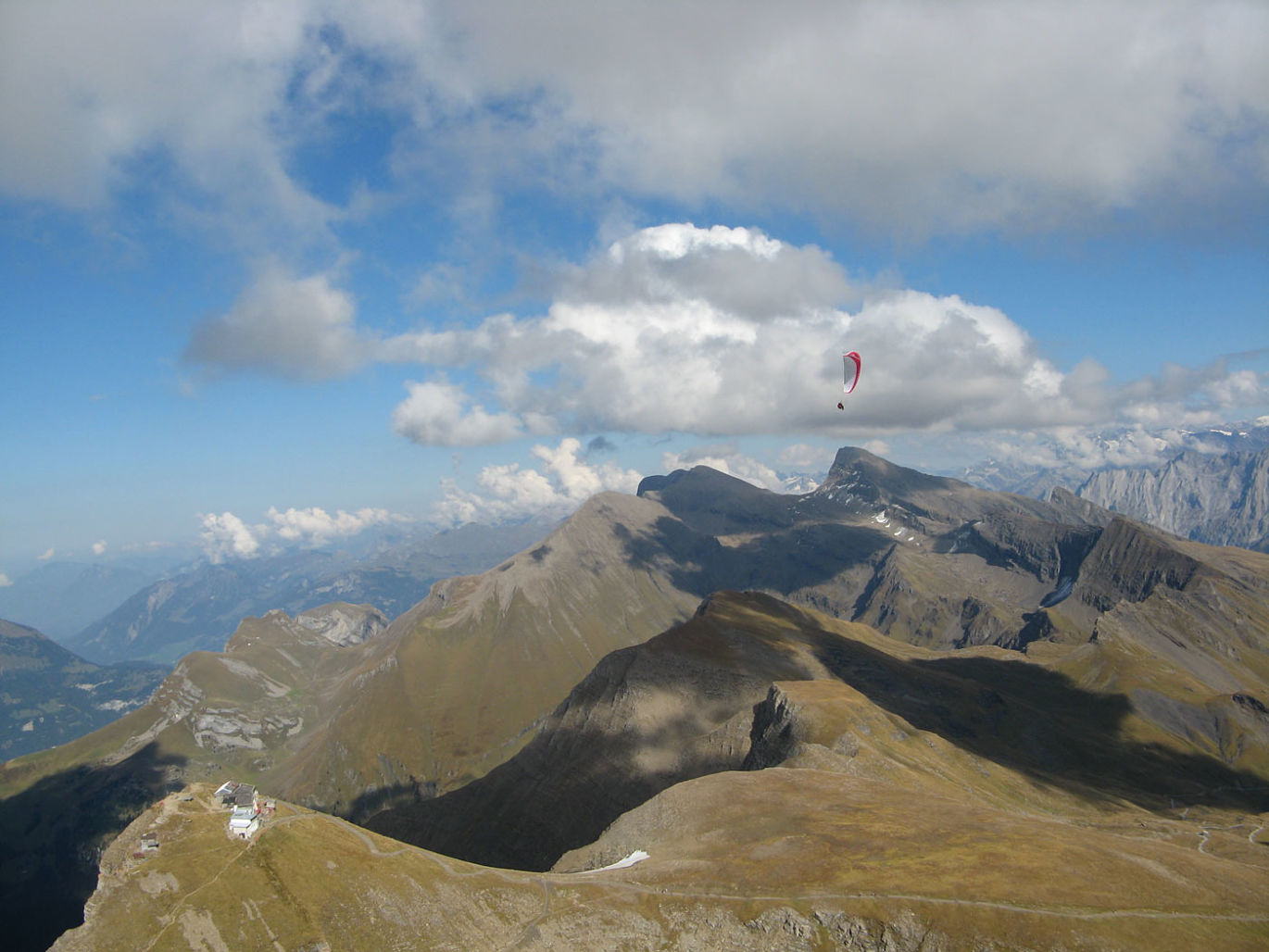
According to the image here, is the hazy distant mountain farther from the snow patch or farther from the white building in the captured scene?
the white building

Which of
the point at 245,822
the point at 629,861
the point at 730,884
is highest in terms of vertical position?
the point at 245,822

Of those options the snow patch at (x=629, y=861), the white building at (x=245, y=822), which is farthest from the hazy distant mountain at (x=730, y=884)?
the white building at (x=245, y=822)

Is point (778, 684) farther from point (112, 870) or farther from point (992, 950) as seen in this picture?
point (112, 870)

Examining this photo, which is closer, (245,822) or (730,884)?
(730,884)

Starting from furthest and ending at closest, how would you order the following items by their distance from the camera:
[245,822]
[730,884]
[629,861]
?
[629,861] < [245,822] < [730,884]

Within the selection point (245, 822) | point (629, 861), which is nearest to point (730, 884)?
point (629, 861)

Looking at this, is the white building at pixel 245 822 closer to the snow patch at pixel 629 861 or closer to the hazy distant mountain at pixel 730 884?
the hazy distant mountain at pixel 730 884

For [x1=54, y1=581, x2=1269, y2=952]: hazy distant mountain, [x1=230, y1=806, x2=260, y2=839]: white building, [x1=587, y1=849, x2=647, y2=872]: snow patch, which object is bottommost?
[x1=587, y1=849, x2=647, y2=872]: snow patch

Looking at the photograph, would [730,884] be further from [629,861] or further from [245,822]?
[245,822]

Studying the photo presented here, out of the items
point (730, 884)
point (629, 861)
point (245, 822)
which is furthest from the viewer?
point (629, 861)

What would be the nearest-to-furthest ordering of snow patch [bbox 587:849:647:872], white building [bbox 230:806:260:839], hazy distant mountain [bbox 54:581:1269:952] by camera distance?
hazy distant mountain [bbox 54:581:1269:952]
white building [bbox 230:806:260:839]
snow patch [bbox 587:849:647:872]

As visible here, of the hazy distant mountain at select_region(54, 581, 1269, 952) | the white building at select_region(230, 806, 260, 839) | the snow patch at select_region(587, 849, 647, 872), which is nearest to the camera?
the hazy distant mountain at select_region(54, 581, 1269, 952)

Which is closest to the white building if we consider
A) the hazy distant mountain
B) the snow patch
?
the hazy distant mountain

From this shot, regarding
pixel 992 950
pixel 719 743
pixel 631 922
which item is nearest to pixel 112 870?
pixel 631 922
